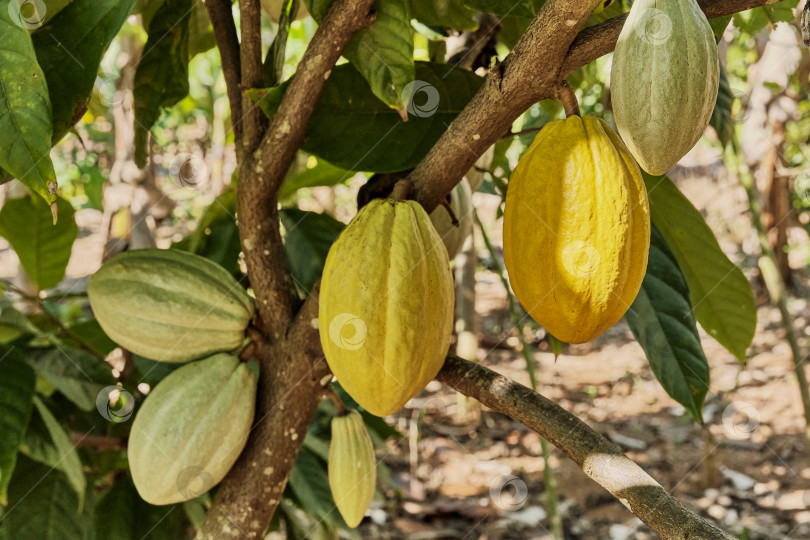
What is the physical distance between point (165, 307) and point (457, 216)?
0.91ft

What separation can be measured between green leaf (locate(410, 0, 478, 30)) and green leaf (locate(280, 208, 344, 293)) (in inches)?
8.3

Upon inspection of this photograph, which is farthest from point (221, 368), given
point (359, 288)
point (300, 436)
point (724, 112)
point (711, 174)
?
point (711, 174)

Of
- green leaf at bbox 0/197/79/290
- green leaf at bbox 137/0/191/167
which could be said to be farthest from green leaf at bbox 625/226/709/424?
green leaf at bbox 0/197/79/290

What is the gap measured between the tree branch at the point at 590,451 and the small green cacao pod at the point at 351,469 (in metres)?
0.09

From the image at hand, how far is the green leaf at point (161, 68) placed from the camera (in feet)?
2.20

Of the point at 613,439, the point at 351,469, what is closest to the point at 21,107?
the point at 351,469

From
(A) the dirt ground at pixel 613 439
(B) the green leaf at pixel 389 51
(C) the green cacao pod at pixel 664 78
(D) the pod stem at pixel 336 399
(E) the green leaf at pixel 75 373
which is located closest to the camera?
(C) the green cacao pod at pixel 664 78

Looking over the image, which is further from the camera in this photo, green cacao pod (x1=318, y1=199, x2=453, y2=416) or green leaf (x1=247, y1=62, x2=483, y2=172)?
green leaf (x1=247, y1=62, x2=483, y2=172)

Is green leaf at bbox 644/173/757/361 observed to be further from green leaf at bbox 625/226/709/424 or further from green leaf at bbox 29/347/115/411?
green leaf at bbox 29/347/115/411

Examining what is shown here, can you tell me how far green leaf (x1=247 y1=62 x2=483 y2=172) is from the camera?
0.56 m

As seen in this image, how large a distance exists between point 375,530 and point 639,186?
5.24ft

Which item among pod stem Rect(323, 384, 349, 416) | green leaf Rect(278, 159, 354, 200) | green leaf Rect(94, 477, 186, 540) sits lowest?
green leaf Rect(94, 477, 186, 540)

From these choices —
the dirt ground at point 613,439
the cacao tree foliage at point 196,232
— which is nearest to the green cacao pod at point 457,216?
the cacao tree foliage at point 196,232

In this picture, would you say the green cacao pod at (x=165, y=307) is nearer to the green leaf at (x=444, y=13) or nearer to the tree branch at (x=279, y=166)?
the tree branch at (x=279, y=166)
